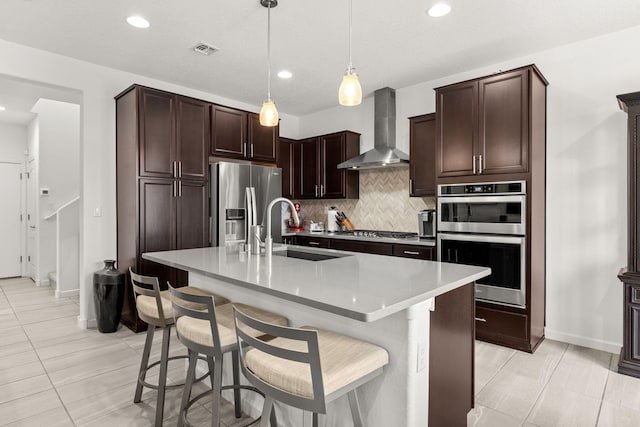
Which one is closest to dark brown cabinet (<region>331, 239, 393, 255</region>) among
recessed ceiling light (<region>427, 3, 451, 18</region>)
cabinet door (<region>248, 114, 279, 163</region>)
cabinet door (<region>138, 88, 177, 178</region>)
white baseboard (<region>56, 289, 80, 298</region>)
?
cabinet door (<region>248, 114, 279, 163</region>)

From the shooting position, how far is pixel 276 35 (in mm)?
3166

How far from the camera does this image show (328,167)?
5.18m

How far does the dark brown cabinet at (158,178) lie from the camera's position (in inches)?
141

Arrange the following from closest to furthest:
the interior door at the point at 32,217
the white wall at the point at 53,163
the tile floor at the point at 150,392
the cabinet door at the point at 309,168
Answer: the tile floor at the point at 150,392 < the cabinet door at the point at 309,168 < the white wall at the point at 53,163 < the interior door at the point at 32,217

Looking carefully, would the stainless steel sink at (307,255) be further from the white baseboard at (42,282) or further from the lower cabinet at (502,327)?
the white baseboard at (42,282)

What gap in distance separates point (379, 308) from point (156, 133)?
3369 millimetres

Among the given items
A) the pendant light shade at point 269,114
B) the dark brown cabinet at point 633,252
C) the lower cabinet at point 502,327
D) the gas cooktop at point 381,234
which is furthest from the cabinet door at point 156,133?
the dark brown cabinet at point 633,252

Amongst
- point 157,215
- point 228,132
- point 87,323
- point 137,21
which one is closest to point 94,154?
point 157,215

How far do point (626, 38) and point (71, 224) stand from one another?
22.8 ft

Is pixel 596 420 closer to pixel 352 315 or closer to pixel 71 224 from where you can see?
pixel 352 315

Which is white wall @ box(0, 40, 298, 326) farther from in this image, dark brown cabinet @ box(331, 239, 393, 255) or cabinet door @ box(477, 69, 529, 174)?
cabinet door @ box(477, 69, 529, 174)

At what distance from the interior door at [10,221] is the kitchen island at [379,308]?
6.50 meters

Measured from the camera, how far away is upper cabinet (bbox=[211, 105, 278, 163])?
4270mm

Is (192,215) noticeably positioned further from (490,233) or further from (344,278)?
(490,233)
